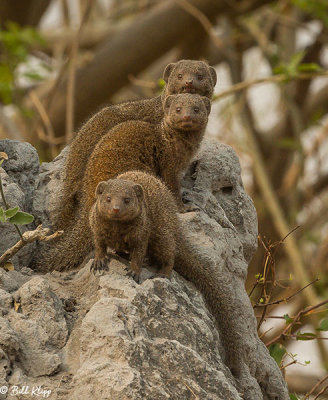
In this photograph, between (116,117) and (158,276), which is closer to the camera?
(158,276)

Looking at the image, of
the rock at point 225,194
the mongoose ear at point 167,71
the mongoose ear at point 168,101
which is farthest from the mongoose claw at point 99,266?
the mongoose ear at point 167,71

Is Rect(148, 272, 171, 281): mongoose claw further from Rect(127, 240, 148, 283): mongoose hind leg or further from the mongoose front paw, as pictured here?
the mongoose front paw

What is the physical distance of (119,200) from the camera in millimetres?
3434

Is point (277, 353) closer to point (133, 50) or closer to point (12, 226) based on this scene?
point (12, 226)

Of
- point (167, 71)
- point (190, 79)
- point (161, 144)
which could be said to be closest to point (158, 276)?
point (161, 144)

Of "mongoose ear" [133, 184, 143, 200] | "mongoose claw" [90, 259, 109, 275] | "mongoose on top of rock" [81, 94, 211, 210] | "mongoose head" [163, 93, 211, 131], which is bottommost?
"mongoose claw" [90, 259, 109, 275]

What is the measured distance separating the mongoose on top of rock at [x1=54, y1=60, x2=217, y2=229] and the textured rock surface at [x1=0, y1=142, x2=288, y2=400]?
0.66 meters

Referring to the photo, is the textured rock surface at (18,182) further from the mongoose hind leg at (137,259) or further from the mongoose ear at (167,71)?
the mongoose ear at (167,71)

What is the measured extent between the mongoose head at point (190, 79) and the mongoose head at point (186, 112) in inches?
13.7

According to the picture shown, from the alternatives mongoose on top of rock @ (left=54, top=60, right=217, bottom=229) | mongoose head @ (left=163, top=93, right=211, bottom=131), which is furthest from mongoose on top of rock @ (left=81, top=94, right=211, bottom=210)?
mongoose on top of rock @ (left=54, top=60, right=217, bottom=229)

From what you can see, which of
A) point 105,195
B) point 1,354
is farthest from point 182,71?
point 1,354

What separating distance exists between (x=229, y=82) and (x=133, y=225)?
571cm

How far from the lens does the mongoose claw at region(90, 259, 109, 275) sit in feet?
11.1

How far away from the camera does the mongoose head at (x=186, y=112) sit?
173 inches
